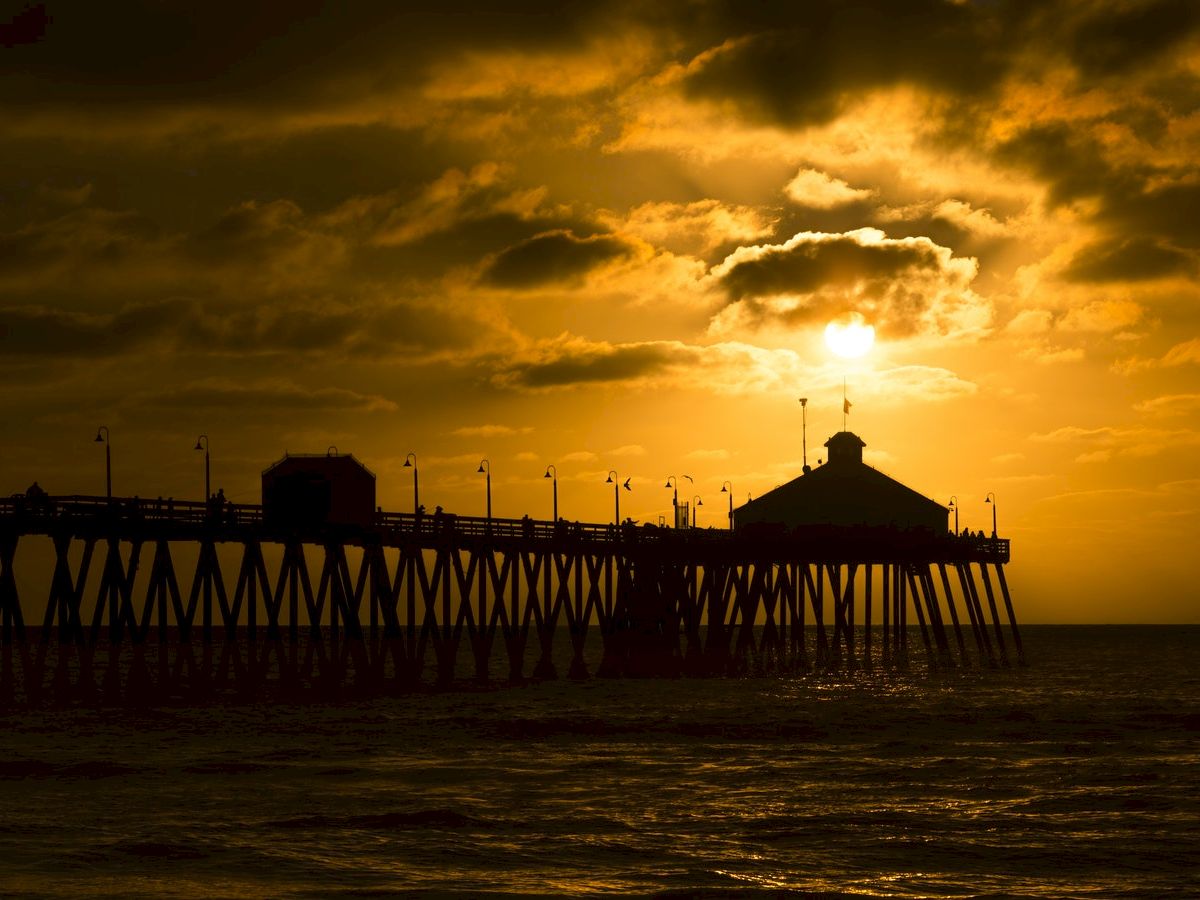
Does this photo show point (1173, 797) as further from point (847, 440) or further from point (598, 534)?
point (847, 440)

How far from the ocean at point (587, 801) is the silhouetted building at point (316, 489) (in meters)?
6.38

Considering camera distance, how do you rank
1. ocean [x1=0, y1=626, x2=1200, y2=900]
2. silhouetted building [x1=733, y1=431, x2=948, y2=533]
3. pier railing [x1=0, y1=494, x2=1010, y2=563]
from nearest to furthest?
1. ocean [x1=0, y1=626, x2=1200, y2=900]
2. pier railing [x1=0, y1=494, x2=1010, y2=563]
3. silhouetted building [x1=733, y1=431, x2=948, y2=533]

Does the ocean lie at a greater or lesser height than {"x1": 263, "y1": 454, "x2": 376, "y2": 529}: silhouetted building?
lesser

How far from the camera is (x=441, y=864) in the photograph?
25.0 metres

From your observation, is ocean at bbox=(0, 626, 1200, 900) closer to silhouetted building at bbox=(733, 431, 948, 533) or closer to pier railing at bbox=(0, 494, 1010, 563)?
pier railing at bbox=(0, 494, 1010, 563)

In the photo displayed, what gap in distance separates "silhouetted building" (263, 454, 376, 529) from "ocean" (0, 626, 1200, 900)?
6376mm

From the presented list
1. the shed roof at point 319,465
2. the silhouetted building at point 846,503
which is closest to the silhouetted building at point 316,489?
the shed roof at point 319,465

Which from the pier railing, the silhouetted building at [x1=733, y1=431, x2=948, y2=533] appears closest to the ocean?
the pier railing

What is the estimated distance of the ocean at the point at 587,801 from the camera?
2409cm

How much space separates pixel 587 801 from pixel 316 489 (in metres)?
26.9

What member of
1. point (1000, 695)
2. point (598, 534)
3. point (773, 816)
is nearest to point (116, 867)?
point (773, 816)

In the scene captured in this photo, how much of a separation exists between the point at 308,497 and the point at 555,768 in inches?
863

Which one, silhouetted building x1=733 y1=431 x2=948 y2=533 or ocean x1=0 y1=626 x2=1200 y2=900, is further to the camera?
silhouetted building x1=733 y1=431 x2=948 y2=533

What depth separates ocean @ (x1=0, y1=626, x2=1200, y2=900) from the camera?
24094 mm
